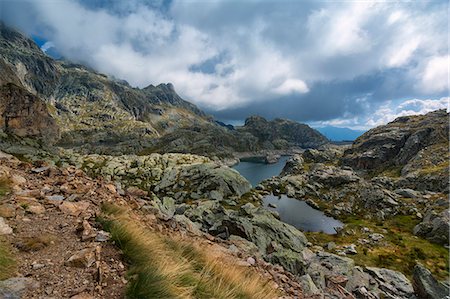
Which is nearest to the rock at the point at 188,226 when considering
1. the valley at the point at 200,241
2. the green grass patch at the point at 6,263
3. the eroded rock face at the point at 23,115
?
the valley at the point at 200,241

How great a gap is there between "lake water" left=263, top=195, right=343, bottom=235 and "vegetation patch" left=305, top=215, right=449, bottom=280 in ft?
14.5

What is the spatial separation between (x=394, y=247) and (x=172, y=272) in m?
54.8

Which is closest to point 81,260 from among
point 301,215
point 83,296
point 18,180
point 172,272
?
point 83,296

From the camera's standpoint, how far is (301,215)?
72.4m

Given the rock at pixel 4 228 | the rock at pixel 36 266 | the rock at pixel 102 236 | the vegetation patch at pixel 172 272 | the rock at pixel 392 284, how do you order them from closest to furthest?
the vegetation patch at pixel 172 272 → the rock at pixel 36 266 → the rock at pixel 4 228 → the rock at pixel 102 236 → the rock at pixel 392 284

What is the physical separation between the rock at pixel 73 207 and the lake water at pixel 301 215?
186 feet

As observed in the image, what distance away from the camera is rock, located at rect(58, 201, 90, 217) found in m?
9.42

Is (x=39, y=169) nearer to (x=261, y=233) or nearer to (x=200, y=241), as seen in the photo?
(x=200, y=241)

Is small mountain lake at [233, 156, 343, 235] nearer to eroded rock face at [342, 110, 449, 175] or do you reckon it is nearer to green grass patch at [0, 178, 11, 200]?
green grass patch at [0, 178, 11, 200]

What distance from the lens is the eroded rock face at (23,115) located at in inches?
5271

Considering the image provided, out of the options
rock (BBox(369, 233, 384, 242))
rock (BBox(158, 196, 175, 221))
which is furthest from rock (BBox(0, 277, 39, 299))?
rock (BBox(369, 233, 384, 242))

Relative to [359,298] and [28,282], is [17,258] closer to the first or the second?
[28,282]

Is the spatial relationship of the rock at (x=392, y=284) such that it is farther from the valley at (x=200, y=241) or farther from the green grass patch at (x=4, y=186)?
the green grass patch at (x=4, y=186)

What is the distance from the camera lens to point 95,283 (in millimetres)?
5773
